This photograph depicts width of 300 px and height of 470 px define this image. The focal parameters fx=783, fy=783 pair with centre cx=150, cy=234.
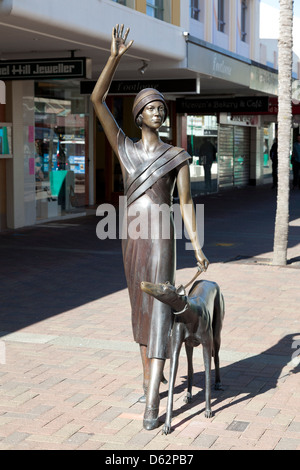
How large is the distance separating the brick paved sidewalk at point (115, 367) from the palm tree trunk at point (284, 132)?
542mm

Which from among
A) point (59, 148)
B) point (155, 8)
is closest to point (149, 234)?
point (155, 8)

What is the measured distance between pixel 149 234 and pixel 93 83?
43.1 feet

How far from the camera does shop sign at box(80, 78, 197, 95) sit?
16.8 meters

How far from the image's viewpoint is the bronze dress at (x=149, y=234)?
16.1 ft

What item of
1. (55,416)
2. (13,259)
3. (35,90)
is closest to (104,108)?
(55,416)

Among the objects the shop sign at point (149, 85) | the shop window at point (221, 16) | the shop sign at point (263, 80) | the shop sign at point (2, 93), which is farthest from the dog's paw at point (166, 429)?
the shop window at point (221, 16)

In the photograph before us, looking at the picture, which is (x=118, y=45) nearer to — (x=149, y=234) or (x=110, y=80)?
(x=110, y=80)

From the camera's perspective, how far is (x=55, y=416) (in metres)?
5.00

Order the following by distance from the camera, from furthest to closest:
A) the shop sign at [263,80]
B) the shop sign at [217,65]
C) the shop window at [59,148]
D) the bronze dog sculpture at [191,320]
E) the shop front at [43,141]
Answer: the shop sign at [263,80] → the shop window at [59,148] → the shop sign at [217,65] → the shop front at [43,141] → the bronze dog sculpture at [191,320]

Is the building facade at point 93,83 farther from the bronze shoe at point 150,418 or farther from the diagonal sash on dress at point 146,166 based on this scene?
the bronze shoe at point 150,418

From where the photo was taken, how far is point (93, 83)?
1756cm

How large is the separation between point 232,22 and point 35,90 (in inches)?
366
